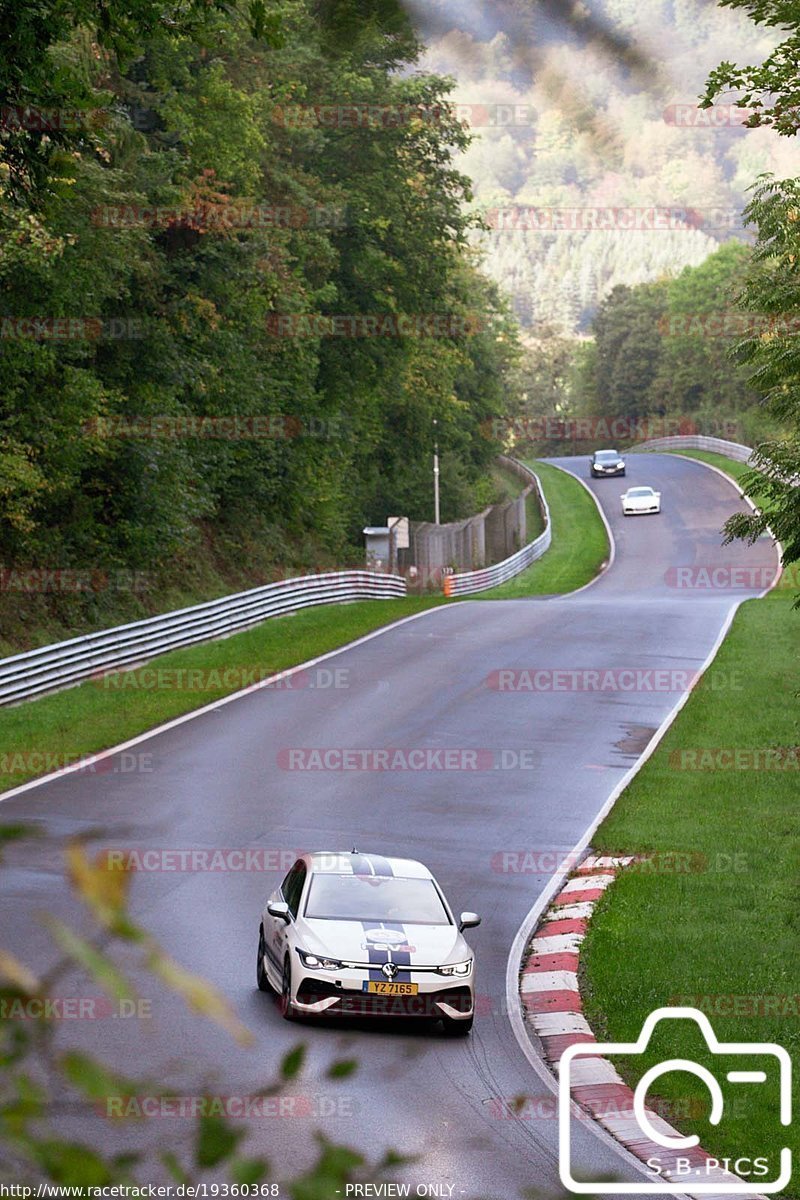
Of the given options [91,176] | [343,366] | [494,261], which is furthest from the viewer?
[494,261]

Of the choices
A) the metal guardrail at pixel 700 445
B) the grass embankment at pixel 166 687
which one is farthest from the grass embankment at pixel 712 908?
the metal guardrail at pixel 700 445

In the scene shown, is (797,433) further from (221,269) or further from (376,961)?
(221,269)

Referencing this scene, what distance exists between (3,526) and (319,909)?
20.1 metres

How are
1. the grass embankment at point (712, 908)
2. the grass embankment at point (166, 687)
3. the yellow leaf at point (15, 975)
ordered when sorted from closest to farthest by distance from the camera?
the yellow leaf at point (15, 975)
the grass embankment at point (712, 908)
the grass embankment at point (166, 687)

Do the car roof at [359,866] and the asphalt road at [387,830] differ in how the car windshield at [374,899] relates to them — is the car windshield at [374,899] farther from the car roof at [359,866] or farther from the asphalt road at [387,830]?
→ the asphalt road at [387,830]

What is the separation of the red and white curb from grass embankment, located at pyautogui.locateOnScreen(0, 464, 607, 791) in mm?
8970

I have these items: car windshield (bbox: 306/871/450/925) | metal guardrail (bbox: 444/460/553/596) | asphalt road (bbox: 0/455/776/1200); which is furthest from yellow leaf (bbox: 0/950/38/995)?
metal guardrail (bbox: 444/460/553/596)

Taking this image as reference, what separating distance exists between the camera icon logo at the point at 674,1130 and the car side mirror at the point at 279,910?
116 inches

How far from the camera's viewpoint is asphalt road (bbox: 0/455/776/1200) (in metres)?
10.1

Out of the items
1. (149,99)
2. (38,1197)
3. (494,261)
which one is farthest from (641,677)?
(494,261)

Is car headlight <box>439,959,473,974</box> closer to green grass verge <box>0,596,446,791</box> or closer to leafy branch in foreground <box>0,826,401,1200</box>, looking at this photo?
green grass verge <box>0,596,446,791</box>

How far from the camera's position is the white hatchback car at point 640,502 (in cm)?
7844

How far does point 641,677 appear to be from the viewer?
32688 millimetres

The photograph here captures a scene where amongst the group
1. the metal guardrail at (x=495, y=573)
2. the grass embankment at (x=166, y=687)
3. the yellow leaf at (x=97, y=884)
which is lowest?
the metal guardrail at (x=495, y=573)
